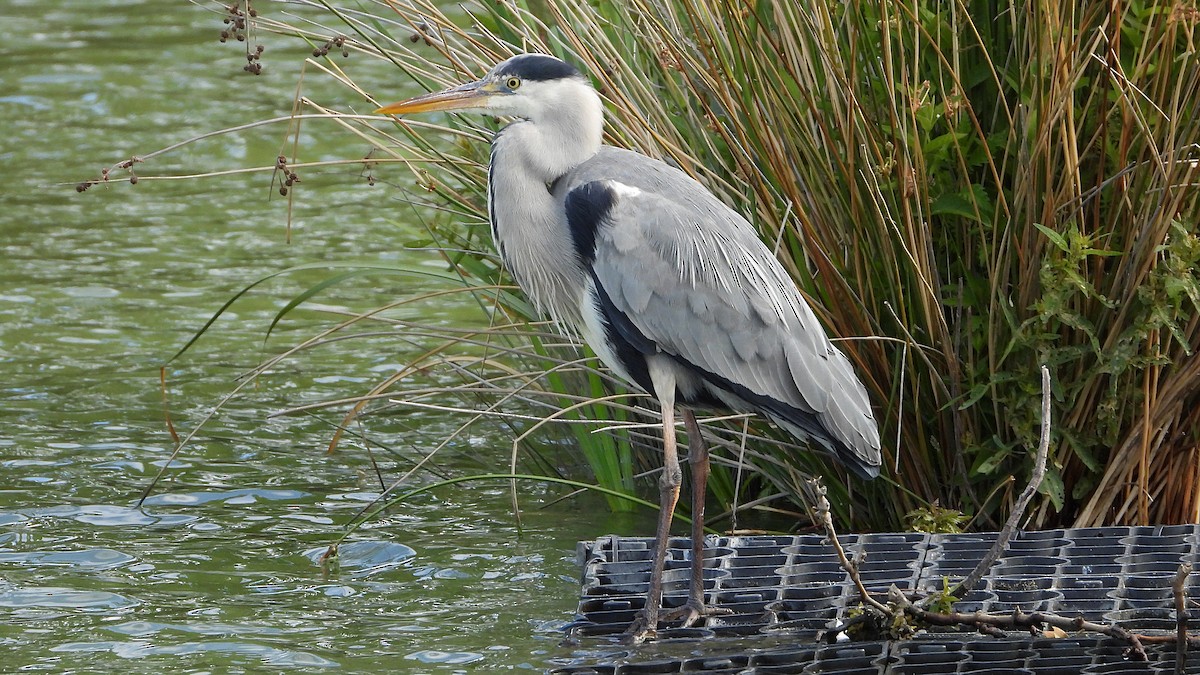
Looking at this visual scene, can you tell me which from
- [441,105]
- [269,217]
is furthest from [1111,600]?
[269,217]

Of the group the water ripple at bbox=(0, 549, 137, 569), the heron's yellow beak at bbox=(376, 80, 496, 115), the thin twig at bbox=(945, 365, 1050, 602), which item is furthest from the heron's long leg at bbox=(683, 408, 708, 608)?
the water ripple at bbox=(0, 549, 137, 569)

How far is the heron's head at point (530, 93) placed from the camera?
13.8 feet

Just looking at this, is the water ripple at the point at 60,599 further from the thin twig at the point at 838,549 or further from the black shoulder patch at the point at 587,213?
the thin twig at the point at 838,549

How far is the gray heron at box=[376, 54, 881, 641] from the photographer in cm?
404

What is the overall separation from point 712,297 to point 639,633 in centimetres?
86

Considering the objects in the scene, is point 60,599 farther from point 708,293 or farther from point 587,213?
point 708,293

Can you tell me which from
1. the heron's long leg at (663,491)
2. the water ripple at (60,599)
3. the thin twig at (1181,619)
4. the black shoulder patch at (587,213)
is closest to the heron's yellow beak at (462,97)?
the black shoulder patch at (587,213)

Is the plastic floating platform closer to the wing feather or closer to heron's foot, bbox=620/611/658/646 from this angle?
heron's foot, bbox=620/611/658/646

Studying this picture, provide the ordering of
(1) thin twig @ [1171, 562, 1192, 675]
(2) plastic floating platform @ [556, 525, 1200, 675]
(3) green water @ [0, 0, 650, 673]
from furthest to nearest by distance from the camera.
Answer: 1. (3) green water @ [0, 0, 650, 673]
2. (2) plastic floating platform @ [556, 525, 1200, 675]
3. (1) thin twig @ [1171, 562, 1192, 675]

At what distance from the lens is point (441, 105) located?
166 inches

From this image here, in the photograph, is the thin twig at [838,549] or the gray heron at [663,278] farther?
the gray heron at [663,278]

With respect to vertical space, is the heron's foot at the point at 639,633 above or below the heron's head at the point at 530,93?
below

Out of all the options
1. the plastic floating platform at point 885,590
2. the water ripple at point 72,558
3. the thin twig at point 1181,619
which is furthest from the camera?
the water ripple at point 72,558

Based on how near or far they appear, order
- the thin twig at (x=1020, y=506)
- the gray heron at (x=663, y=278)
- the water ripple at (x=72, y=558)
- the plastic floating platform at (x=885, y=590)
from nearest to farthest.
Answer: the thin twig at (x=1020, y=506), the plastic floating platform at (x=885, y=590), the gray heron at (x=663, y=278), the water ripple at (x=72, y=558)
